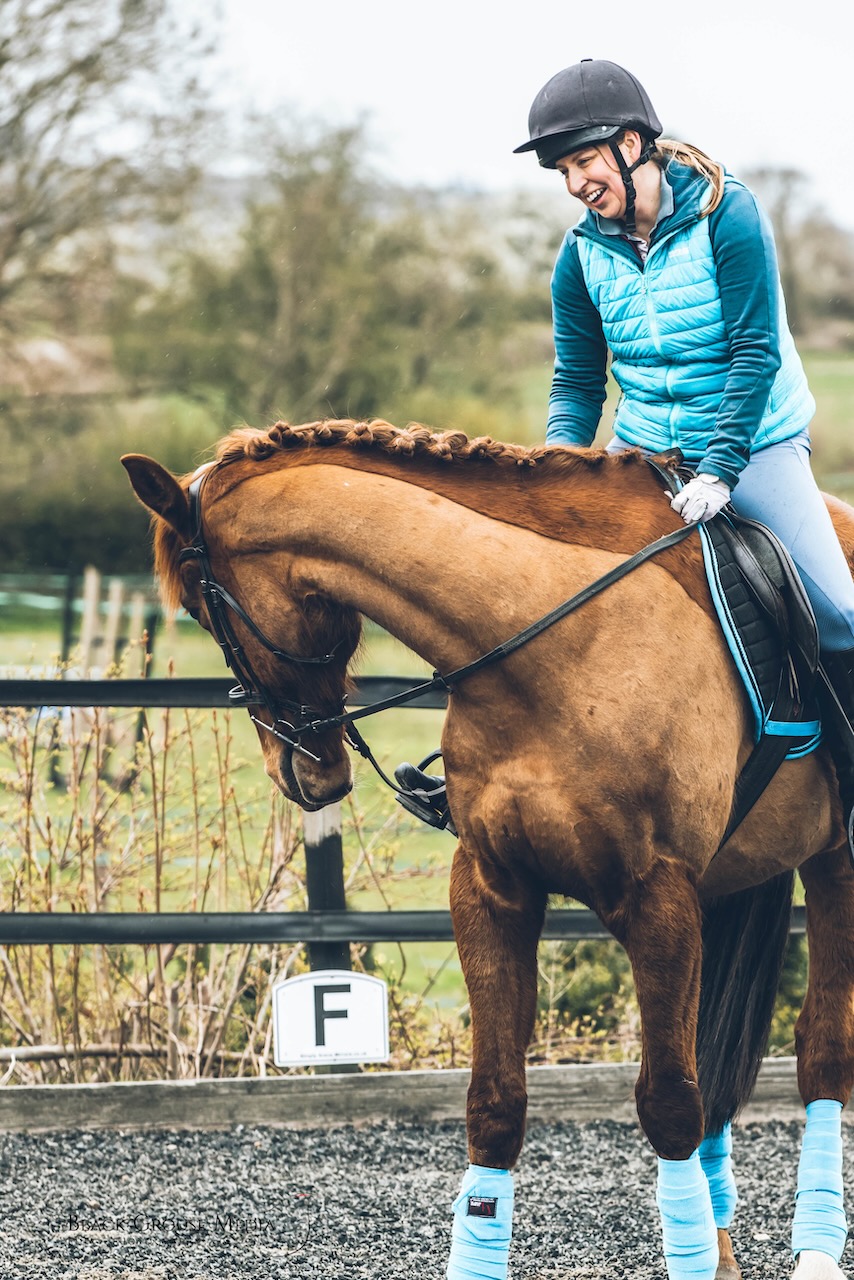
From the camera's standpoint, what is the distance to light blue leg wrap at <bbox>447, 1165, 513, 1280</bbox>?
2764mm

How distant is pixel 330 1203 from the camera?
156 inches

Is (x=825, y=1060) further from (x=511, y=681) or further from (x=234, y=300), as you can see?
(x=234, y=300)

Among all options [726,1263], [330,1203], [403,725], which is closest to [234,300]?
[403,725]

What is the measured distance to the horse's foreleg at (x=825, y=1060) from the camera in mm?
3189

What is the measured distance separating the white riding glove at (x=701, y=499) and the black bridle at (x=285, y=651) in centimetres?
6

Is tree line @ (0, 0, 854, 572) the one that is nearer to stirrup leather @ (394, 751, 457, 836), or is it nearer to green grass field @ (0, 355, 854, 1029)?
green grass field @ (0, 355, 854, 1029)

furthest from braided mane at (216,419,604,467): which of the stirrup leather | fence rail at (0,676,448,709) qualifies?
fence rail at (0,676,448,709)

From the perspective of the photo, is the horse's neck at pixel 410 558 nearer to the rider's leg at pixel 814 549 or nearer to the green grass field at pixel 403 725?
the rider's leg at pixel 814 549

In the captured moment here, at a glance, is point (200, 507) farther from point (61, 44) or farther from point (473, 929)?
point (61, 44)

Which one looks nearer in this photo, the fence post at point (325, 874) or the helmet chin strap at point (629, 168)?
the helmet chin strap at point (629, 168)

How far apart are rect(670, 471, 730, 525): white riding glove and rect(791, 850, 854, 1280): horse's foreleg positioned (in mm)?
1173

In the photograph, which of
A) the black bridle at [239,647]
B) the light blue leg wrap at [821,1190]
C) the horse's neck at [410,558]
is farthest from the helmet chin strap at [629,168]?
the light blue leg wrap at [821,1190]

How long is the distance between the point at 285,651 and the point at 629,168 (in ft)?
4.26

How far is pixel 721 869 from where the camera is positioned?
10.2ft
